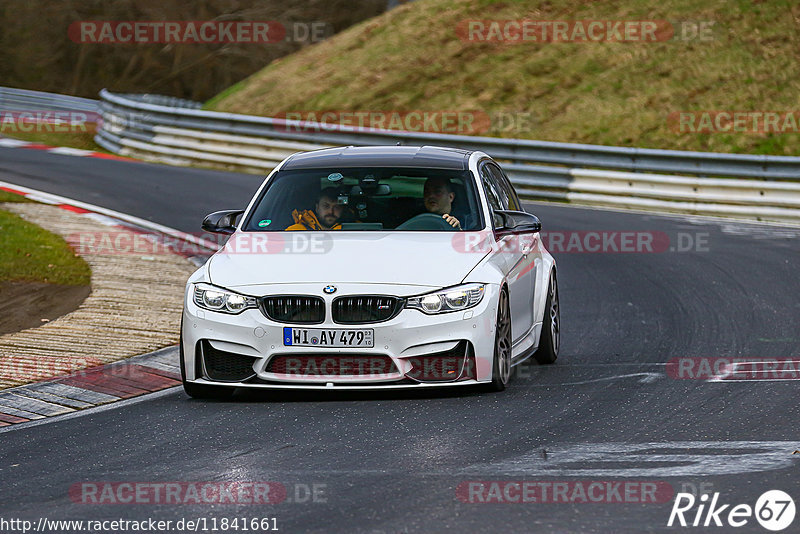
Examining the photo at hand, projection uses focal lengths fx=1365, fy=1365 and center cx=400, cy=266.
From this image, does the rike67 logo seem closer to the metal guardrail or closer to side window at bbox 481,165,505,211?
Result: side window at bbox 481,165,505,211

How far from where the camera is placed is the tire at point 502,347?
852 cm

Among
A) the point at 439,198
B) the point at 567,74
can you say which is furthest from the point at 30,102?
the point at 439,198

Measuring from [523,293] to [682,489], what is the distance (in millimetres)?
3504

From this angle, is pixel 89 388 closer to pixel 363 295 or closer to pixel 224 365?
pixel 224 365

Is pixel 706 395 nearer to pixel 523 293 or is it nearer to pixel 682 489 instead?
pixel 523 293

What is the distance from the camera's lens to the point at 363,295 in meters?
8.27

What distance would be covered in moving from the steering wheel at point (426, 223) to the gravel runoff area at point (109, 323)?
2411mm

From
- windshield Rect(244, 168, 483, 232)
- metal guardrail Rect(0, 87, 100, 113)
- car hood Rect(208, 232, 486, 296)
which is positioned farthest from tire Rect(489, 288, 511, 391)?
metal guardrail Rect(0, 87, 100, 113)

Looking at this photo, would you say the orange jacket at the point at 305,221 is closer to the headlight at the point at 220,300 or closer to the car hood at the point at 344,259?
the car hood at the point at 344,259

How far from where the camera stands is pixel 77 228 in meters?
16.6

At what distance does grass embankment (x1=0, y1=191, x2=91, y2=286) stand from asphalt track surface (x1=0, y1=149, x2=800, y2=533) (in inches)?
185

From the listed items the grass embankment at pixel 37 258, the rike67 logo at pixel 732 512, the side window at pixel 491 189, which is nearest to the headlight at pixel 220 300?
the side window at pixel 491 189

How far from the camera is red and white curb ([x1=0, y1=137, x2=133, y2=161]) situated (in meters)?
26.8

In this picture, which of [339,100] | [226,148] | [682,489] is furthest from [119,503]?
[339,100]
